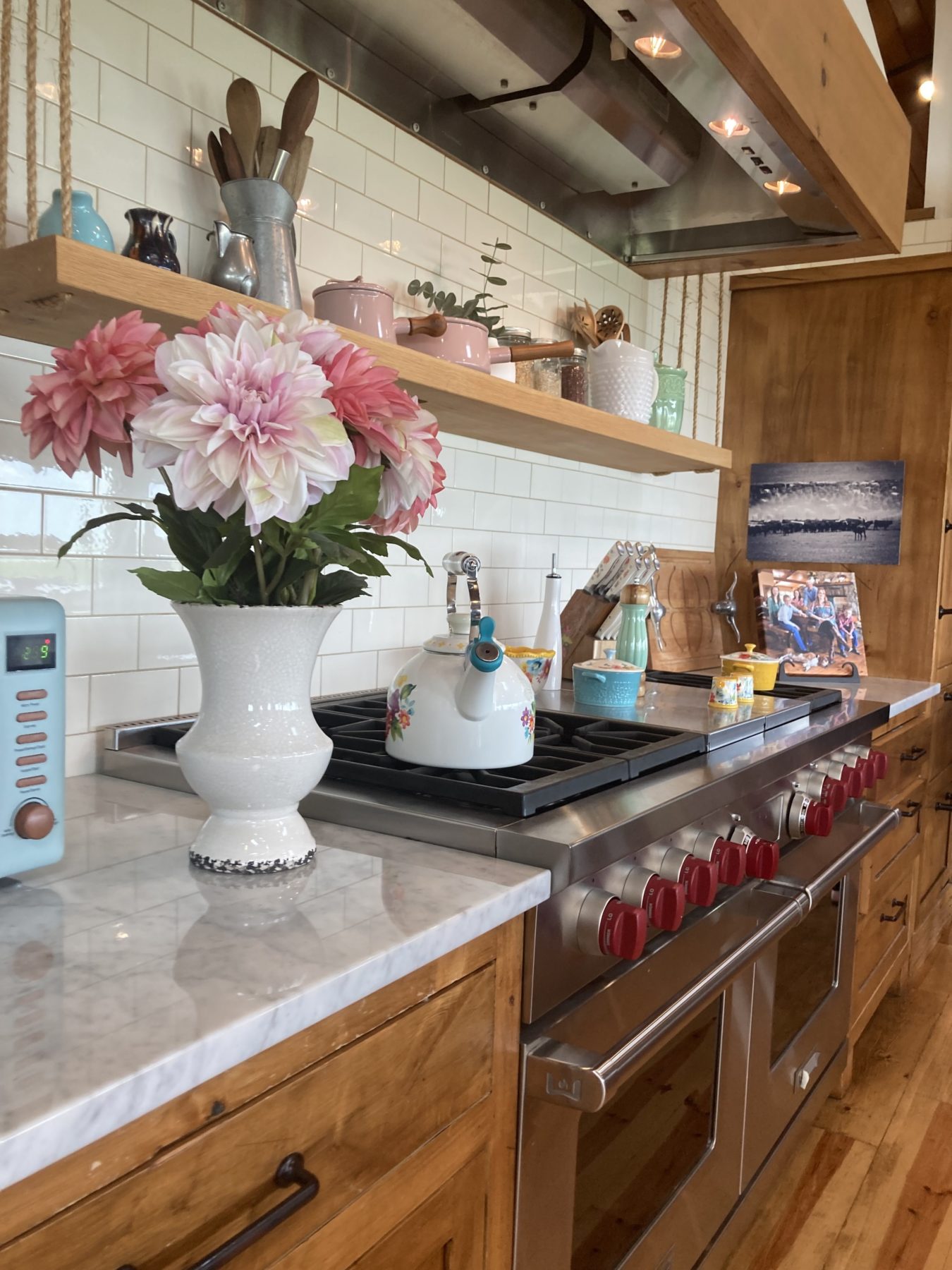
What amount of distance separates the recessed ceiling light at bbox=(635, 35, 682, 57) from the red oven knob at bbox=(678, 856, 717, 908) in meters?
1.19


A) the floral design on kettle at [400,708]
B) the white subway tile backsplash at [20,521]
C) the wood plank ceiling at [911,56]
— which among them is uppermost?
the wood plank ceiling at [911,56]

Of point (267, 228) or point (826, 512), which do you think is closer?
point (267, 228)

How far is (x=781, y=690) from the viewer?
2371 millimetres

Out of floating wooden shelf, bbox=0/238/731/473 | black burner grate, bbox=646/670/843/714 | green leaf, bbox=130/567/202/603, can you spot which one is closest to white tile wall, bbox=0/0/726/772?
floating wooden shelf, bbox=0/238/731/473

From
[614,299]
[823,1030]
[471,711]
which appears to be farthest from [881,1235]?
[614,299]

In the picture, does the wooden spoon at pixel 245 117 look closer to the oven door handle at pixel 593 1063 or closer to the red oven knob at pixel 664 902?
the red oven knob at pixel 664 902

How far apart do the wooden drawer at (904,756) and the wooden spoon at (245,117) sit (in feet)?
6.34

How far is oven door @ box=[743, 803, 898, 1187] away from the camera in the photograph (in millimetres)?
1705

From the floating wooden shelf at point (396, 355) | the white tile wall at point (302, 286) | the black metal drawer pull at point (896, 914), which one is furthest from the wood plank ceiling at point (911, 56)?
the black metal drawer pull at point (896, 914)

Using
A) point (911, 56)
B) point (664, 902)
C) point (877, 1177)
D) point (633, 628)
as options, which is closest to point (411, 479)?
point (664, 902)

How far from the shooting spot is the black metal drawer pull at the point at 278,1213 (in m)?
0.69

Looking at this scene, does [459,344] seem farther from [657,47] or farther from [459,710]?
[459,710]

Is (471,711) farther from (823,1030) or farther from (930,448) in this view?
(930,448)

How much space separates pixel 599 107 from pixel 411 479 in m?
1.36
